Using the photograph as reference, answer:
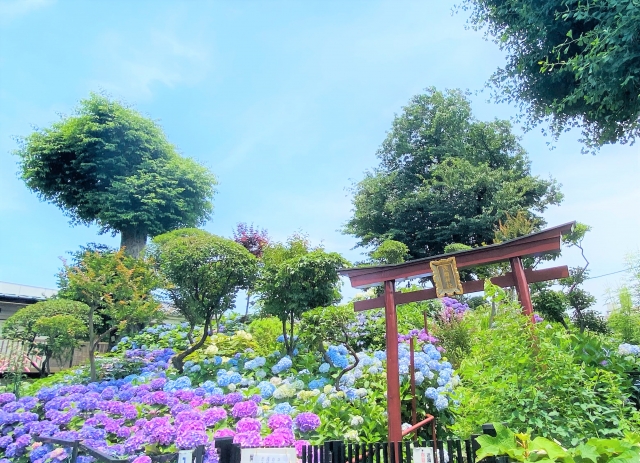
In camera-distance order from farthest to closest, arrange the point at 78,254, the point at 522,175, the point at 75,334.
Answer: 1. the point at 522,175
2. the point at 78,254
3. the point at 75,334

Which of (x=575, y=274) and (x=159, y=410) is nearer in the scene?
(x=159, y=410)

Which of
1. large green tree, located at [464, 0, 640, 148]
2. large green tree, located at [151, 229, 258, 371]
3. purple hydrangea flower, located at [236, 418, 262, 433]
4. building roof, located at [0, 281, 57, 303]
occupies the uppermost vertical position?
large green tree, located at [464, 0, 640, 148]

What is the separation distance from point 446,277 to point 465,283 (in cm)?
21

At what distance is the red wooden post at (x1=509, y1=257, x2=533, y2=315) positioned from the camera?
9.56 ft

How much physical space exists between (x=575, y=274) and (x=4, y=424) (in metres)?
10.3

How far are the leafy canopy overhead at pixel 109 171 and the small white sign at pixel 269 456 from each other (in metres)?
11.2

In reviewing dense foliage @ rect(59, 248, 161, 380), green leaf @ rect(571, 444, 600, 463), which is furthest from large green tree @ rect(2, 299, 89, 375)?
green leaf @ rect(571, 444, 600, 463)

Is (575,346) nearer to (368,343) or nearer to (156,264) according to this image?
(368,343)

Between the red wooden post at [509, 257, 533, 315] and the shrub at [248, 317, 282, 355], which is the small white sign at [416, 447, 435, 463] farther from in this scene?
the shrub at [248, 317, 282, 355]

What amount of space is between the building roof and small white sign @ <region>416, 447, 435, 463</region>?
12716mm

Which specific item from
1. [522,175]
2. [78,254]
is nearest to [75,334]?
[78,254]

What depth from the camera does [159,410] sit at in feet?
13.7

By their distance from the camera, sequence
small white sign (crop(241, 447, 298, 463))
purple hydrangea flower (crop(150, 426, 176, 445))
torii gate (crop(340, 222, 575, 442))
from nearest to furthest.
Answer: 1. small white sign (crop(241, 447, 298, 463))
2. torii gate (crop(340, 222, 575, 442))
3. purple hydrangea flower (crop(150, 426, 176, 445))

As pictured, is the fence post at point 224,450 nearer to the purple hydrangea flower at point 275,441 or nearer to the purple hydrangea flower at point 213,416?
the purple hydrangea flower at point 275,441
